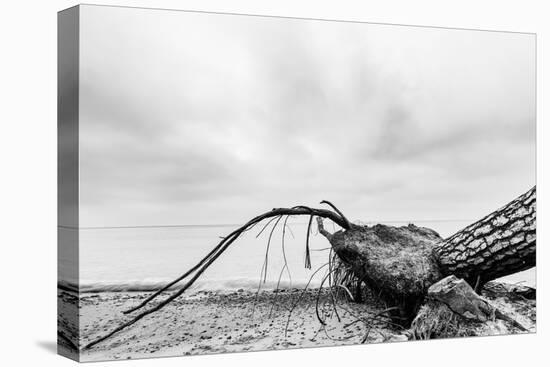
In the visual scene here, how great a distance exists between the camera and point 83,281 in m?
5.27

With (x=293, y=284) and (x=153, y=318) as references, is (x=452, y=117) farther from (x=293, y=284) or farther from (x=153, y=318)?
(x=153, y=318)

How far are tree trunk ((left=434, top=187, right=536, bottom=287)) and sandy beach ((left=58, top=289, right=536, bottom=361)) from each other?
2.09ft

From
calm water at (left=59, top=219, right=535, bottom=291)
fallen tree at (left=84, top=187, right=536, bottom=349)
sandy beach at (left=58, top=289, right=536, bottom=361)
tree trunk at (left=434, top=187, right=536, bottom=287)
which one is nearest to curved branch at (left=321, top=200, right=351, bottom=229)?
fallen tree at (left=84, top=187, right=536, bottom=349)

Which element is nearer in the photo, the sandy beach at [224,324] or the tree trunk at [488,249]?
the sandy beach at [224,324]

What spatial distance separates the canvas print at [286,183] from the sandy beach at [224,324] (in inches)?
0.4

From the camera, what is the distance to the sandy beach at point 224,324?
17.5 feet

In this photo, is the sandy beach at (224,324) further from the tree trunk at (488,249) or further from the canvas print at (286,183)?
the tree trunk at (488,249)

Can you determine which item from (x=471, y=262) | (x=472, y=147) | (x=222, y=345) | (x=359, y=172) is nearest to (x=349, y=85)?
(x=359, y=172)

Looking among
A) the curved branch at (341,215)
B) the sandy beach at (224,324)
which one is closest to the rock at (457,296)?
the sandy beach at (224,324)

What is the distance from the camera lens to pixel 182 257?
557cm

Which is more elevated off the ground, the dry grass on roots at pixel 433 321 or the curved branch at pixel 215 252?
the curved branch at pixel 215 252

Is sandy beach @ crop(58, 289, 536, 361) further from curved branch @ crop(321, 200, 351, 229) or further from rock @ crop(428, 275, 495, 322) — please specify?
→ curved branch @ crop(321, 200, 351, 229)

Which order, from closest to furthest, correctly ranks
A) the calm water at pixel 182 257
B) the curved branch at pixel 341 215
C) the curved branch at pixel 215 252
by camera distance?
the calm water at pixel 182 257 < the curved branch at pixel 215 252 < the curved branch at pixel 341 215

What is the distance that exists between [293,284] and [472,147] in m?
1.79
